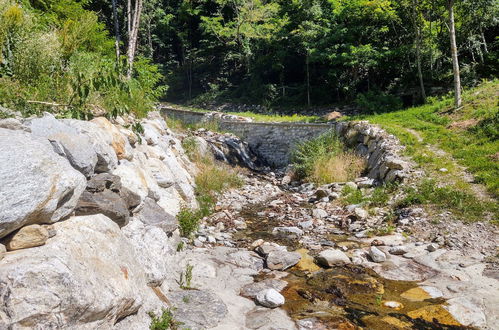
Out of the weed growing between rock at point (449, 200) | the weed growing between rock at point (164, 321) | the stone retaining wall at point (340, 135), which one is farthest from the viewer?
the stone retaining wall at point (340, 135)

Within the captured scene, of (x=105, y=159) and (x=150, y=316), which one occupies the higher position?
(x=105, y=159)

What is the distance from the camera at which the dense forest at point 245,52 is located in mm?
5441

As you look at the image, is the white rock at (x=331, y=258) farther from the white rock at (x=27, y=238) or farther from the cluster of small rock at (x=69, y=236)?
the white rock at (x=27, y=238)

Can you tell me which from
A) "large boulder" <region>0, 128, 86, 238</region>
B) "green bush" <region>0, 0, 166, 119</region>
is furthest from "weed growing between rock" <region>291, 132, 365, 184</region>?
"large boulder" <region>0, 128, 86, 238</region>

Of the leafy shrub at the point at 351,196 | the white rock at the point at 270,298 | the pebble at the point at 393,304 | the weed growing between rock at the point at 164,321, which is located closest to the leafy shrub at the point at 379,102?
the leafy shrub at the point at 351,196

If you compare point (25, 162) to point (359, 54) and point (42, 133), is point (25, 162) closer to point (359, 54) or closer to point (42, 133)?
point (42, 133)

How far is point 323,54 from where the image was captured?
21.1 meters

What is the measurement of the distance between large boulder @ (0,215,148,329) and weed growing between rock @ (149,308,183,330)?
A: 222 mm

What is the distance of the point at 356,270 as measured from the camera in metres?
5.26

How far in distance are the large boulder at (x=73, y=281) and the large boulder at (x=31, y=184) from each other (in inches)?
9.2

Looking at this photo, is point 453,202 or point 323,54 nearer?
point 453,202

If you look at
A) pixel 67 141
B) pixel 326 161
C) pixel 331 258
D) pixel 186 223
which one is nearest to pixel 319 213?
pixel 331 258

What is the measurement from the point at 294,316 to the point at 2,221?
308 centimetres

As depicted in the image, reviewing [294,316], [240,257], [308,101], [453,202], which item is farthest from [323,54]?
[294,316]
